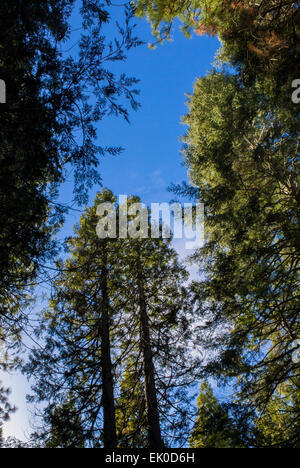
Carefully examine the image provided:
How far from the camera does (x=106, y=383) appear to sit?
6039 millimetres

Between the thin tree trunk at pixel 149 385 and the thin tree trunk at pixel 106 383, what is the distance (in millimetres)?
896

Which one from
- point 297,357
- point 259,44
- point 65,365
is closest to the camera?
point 297,357

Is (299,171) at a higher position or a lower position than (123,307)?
higher

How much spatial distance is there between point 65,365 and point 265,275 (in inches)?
214

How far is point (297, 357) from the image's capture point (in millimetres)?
4301

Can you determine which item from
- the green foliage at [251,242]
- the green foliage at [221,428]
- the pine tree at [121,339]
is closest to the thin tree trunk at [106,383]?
the pine tree at [121,339]

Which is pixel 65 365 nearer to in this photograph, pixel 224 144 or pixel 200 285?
pixel 200 285

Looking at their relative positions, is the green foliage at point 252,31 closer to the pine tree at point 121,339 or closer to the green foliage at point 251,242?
the green foliage at point 251,242

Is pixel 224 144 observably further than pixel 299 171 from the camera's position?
Yes

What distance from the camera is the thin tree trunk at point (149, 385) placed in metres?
5.71

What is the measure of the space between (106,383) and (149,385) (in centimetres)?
114

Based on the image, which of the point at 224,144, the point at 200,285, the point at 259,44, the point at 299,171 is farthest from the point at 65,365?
the point at 259,44

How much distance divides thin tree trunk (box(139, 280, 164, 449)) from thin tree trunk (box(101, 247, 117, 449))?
896 millimetres
